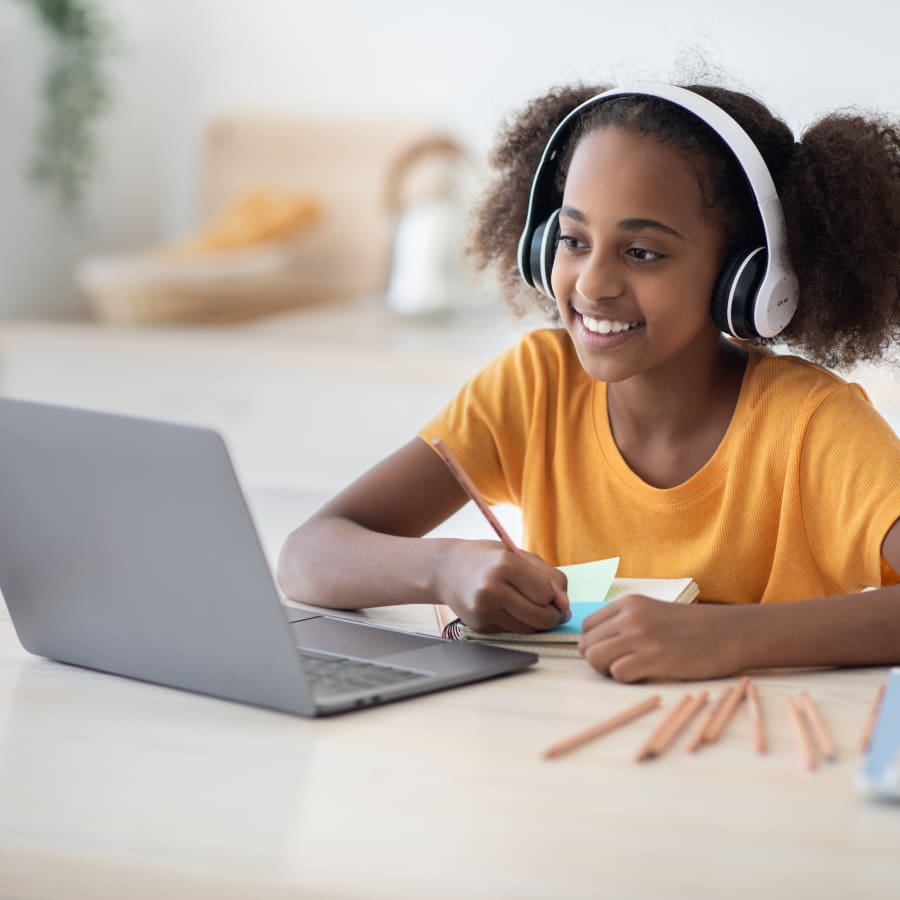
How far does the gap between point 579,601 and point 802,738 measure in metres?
0.30

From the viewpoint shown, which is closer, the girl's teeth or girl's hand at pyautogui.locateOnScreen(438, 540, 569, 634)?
girl's hand at pyautogui.locateOnScreen(438, 540, 569, 634)

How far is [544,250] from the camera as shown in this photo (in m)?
1.23

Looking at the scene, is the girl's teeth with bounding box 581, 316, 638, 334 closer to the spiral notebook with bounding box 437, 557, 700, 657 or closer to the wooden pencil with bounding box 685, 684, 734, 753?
the spiral notebook with bounding box 437, 557, 700, 657

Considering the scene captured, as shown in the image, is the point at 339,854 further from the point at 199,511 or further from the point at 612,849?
the point at 199,511

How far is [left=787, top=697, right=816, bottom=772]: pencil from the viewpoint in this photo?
0.71 meters

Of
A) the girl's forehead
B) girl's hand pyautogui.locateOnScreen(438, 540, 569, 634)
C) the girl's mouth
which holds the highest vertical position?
the girl's forehead

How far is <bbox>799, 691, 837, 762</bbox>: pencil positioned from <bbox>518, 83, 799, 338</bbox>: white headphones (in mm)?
405

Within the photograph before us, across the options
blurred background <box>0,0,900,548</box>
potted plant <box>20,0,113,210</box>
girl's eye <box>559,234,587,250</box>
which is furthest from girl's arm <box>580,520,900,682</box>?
potted plant <box>20,0,113,210</box>

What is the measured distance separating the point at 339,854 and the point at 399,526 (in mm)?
726

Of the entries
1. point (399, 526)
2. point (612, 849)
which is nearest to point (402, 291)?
point (399, 526)

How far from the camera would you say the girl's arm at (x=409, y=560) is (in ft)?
3.13

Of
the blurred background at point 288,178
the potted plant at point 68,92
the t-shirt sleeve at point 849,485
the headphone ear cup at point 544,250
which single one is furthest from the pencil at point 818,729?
the potted plant at point 68,92

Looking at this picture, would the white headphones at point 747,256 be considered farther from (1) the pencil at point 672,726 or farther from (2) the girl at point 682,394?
(1) the pencil at point 672,726

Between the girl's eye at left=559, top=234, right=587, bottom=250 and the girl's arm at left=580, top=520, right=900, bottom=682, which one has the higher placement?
the girl's eye at left=559, top=234, right=587, bottom=250
